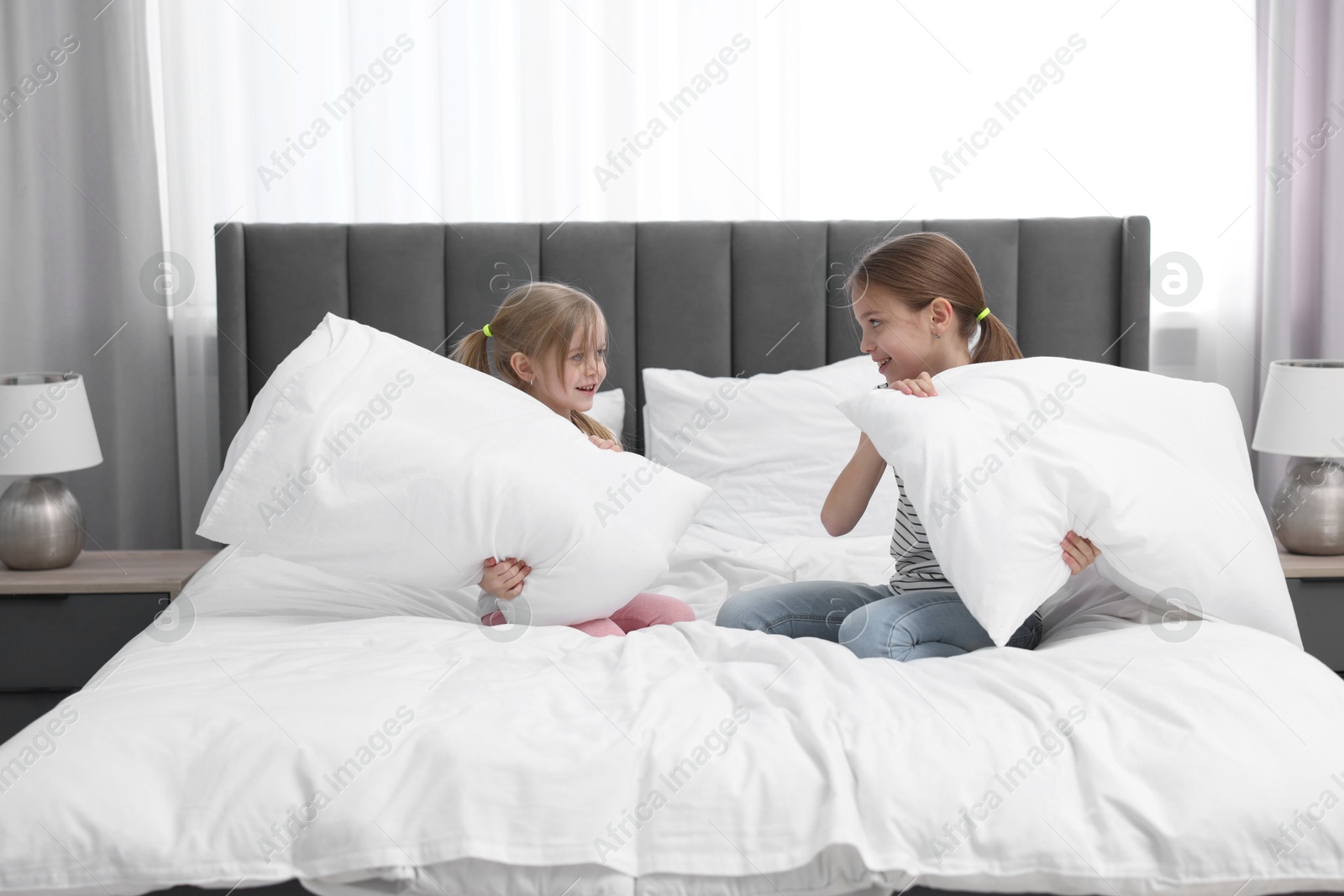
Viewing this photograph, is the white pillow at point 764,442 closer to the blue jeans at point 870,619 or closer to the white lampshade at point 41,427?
the blue jeans at point 870,619

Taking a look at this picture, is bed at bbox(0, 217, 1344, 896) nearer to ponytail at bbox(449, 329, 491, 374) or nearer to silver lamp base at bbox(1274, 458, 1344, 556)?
ponytail at bbox(449, 329, 491, 374)

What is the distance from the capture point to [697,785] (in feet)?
3.19

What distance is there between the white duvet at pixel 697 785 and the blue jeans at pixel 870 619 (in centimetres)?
22

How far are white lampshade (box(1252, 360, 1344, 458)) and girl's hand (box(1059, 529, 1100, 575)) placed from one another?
1.12 meters

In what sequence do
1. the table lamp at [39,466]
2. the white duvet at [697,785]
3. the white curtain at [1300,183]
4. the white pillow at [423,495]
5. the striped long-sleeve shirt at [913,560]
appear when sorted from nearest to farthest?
the white duvet at [697,785]
the white pillow at [423,495]
the striped long-sleeve shirt at [913,560]
the table lamp at [39,466]
the white curtain at [1300,183]

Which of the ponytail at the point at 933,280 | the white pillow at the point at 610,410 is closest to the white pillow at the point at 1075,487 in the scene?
the ponytail at the point at 933,280

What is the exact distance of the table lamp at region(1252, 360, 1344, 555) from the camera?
2.09m

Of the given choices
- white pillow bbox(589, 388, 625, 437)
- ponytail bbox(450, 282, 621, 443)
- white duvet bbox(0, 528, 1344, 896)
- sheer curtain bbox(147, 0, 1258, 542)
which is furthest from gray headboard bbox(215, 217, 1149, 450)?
white duvet bbox(0, 528, 1344, 896)

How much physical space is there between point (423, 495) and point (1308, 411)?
1.75 m

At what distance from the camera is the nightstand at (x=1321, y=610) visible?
2.04 metres

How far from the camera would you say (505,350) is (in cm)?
188

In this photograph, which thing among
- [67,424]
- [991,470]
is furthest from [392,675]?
[67,424]

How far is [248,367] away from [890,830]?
1984 mm

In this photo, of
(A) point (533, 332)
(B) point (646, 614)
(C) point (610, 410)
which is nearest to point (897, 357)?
(B) point (646, 614)
